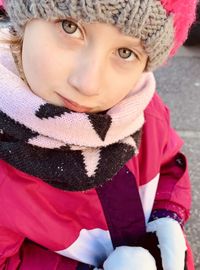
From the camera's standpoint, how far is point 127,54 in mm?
1135

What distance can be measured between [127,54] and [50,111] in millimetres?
199

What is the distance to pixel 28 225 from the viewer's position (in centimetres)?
126

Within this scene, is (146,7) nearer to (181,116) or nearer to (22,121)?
(22,121)

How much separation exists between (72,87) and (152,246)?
1.65ft

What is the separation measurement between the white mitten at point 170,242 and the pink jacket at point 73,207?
65 mm

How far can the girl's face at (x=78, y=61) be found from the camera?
1.07 metres

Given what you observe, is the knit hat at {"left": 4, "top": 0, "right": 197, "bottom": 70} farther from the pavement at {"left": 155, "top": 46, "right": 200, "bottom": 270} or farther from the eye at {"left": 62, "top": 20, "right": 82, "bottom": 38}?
the pavement at {"left": 155, "top": 46, "right": 200, "bottom": 270}

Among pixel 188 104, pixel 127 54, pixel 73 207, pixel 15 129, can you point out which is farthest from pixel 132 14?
pixel 188 104

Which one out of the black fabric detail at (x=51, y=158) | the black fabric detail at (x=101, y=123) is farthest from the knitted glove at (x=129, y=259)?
the black fabric detail at (x=101, y=123)

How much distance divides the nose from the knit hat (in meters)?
0.08

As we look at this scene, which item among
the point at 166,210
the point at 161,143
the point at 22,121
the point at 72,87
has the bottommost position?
the point at 166,210

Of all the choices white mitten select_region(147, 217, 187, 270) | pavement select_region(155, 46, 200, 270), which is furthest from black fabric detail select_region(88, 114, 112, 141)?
pavement select_region(155, 46, 200, 270)

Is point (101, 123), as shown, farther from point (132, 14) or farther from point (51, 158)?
point (132, 14)

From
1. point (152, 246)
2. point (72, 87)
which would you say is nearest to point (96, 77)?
point (72, 87)
